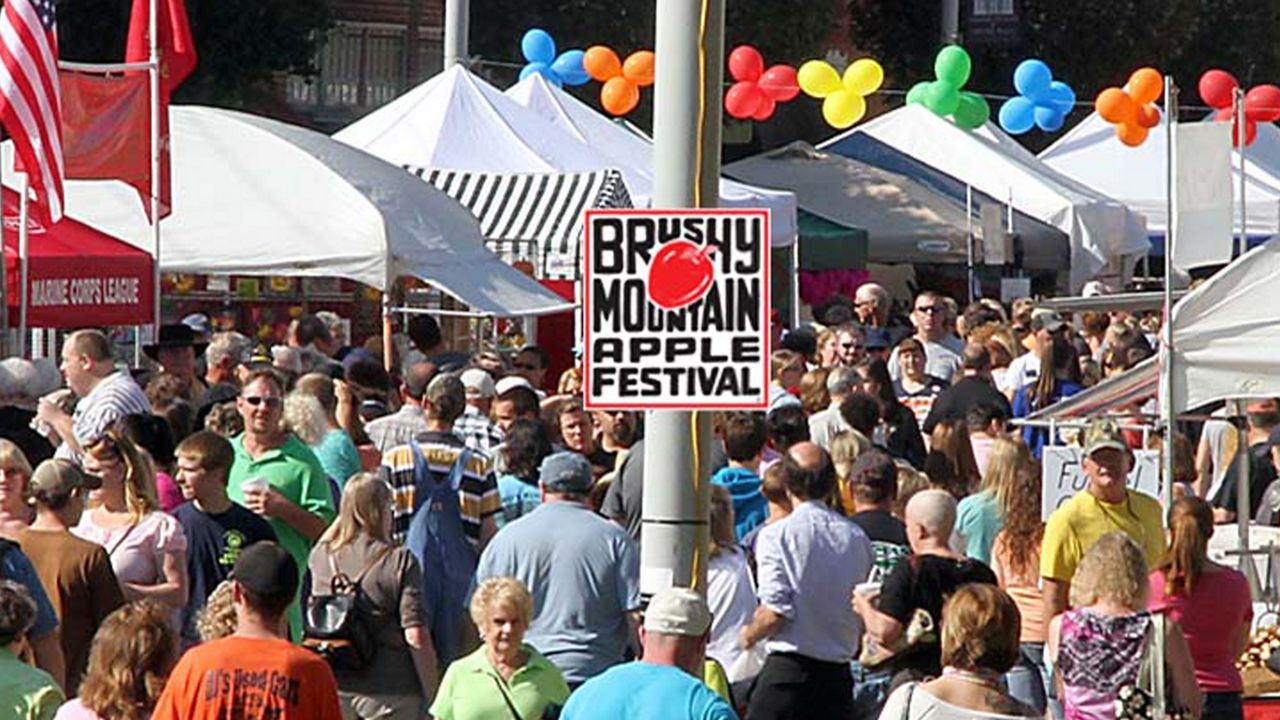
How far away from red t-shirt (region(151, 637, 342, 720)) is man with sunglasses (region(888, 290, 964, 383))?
991cm

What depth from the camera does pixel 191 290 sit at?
19.9 meters

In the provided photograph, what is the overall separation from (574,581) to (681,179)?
9.07 ft

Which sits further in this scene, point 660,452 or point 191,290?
point 191,290

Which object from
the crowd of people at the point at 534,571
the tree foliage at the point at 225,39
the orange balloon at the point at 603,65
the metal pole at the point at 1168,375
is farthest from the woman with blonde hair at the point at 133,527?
the tree foliage at the point at 225,39

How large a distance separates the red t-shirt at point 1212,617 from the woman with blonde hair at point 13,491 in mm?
3834

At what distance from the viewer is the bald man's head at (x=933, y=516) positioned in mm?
8703

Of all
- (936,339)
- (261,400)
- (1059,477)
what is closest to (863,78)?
(936,339)

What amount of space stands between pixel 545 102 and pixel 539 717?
15.5 m

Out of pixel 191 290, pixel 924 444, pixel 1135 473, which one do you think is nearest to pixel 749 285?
pixel 1135 473

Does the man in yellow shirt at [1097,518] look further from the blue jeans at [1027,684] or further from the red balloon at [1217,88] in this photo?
the red balloon at [1217,88]

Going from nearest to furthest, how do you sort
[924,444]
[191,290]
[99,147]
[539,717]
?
[539,717] → [924,444] → [99,147] → [191,290]

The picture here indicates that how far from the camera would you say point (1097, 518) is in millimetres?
9859

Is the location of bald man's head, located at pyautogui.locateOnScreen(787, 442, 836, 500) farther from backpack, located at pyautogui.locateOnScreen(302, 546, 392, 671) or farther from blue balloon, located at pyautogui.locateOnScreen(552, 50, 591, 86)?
blue balloon, located at pyautogui.locateOnScreen(552, 50, 591, 86)

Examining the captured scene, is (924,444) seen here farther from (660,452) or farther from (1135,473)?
(660,452)
